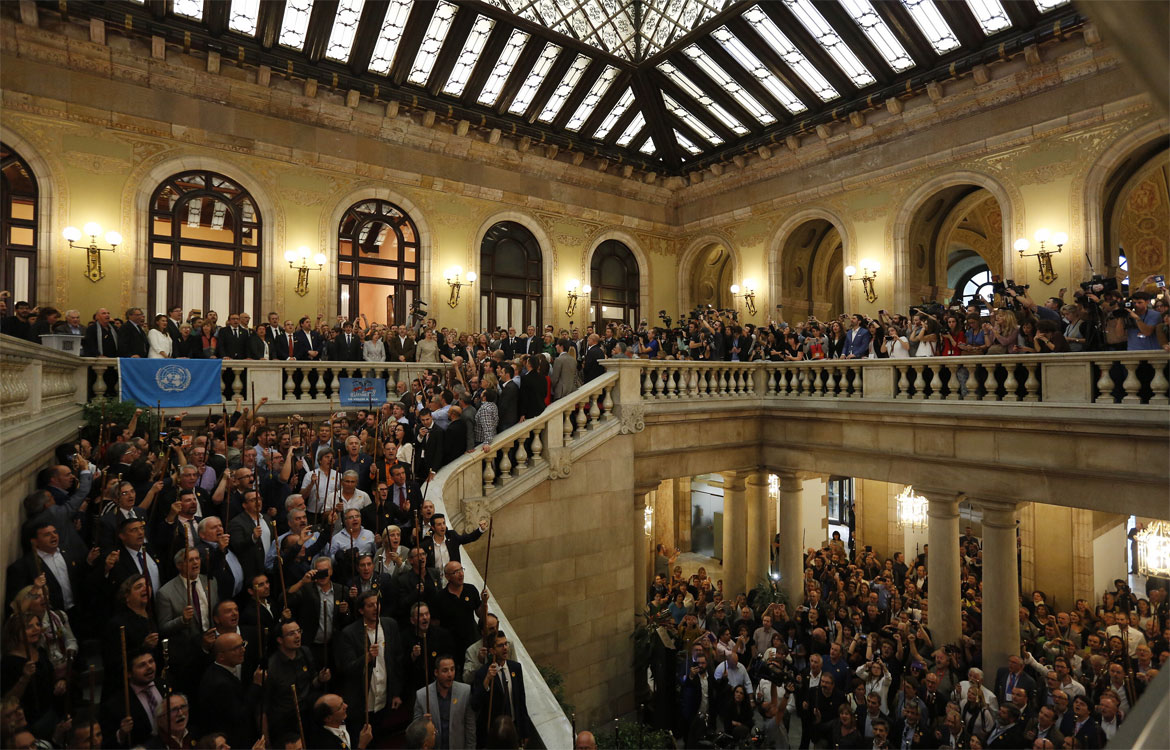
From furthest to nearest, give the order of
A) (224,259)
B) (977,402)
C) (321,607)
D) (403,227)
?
1. (403,227)
2. (224,259)
3. (977,402)
4. (321,607)

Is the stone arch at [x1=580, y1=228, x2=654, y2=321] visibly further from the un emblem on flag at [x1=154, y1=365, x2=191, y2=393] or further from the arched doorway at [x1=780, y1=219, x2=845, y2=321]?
the un emblem on flag at [x1=154, y1=365, x2=191, y2=393]

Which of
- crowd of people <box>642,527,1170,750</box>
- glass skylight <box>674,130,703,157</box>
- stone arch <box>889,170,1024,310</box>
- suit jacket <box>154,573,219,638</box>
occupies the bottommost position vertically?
crowd of people <box>642,527,1170,750</box>

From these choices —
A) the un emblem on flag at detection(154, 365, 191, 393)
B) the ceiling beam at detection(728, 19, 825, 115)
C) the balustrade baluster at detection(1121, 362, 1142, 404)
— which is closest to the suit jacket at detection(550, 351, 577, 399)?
the un emblem on flag at detection(154, 365, 191, 393)

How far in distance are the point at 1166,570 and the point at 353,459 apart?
1332 centimetres

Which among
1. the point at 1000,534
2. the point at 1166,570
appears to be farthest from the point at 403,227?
the point at 1166,570

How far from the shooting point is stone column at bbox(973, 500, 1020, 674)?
9.63 metres

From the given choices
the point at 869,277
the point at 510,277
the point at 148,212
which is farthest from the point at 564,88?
the point at 148,212

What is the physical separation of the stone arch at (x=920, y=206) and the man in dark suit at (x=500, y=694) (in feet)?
48.4

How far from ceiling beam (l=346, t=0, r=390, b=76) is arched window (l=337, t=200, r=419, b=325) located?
10.7ft

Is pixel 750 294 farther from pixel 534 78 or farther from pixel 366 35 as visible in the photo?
pixel 366 35

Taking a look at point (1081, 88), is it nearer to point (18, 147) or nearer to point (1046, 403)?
point (1046, 403)

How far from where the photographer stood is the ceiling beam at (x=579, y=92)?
1789 centimetres

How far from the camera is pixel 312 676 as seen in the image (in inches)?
179

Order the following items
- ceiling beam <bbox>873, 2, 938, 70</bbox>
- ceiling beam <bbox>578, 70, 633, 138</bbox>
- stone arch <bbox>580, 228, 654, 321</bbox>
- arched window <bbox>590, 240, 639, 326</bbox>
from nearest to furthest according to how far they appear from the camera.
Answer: ceiling beam <bbox>873, 2, 938, 70</bbox>, ceiling beam <bbox>578, 70, 633, 138</bbox>, arched window <bbox>590, 240, 639, 326</bbox>, stone arch <bbox>580, 228, 654, 321</bbox>
